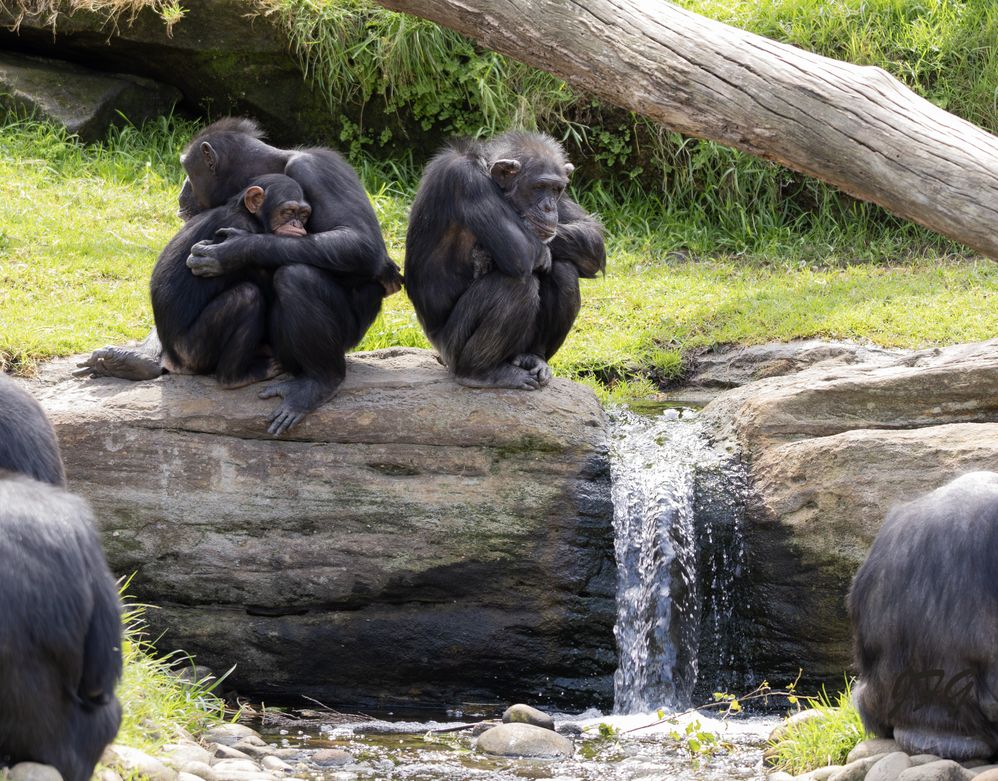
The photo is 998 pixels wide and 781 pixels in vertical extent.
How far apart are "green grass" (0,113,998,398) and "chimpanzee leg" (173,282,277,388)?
1367mm

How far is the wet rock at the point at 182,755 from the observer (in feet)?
15.9

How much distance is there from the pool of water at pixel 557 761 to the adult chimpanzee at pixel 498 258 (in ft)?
5.61

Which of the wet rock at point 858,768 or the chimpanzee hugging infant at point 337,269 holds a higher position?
the chimpanzee hugging infant at point 337,269

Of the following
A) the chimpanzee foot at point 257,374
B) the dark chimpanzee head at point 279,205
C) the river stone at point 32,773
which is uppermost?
the dark chimpanzee head at point 279,205

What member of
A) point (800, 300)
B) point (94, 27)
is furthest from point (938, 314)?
point (94, 27)

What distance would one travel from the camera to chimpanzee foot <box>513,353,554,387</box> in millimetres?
6742

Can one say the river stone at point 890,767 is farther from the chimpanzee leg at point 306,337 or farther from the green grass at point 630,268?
the green grass at point 630,268

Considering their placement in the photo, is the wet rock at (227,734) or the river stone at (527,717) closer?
the wet rock at (227,734)

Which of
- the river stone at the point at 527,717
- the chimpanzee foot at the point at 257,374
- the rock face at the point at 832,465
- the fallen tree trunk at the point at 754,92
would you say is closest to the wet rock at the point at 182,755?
the river stone at the point at 527,717

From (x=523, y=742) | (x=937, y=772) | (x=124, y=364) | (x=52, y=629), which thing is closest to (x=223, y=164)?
(x=124, y=364)

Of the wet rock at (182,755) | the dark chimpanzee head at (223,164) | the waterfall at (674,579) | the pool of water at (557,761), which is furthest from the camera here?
the dark chimpanzee head at (223,164)

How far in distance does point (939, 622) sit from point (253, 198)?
12.5 feet

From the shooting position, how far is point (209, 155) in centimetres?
668

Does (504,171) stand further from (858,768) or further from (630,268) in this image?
(630,268)
